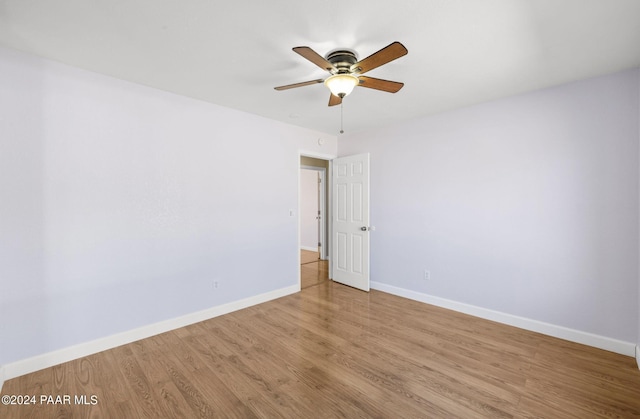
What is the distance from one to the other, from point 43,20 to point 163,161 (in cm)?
135

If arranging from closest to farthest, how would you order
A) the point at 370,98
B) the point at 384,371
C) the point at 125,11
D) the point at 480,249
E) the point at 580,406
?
the point at 125,11 < the point at 580,406 < the point at 384,371 < the point at 370,98 < the point at 480,249

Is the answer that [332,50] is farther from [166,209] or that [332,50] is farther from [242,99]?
[166,209]

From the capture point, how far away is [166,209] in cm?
298

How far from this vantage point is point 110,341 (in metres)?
2.62

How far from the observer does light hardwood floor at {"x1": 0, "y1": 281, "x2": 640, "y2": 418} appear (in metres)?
1.87

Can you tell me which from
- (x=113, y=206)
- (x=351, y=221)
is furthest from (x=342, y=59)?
(x=351, y=221)

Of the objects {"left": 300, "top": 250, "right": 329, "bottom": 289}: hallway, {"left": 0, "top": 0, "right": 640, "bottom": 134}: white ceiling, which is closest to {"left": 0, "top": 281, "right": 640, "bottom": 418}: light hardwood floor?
{"left": 300, "top": 250, "right": 329, "bottom": 289}: hallway

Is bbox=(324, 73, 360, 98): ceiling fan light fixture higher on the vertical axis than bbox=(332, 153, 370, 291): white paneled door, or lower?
higher

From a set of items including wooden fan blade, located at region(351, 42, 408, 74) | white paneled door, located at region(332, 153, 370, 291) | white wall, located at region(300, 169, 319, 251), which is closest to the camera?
wooden fan blade, located at region(351, 42, 408, 74)

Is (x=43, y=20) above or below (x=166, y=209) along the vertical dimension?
above

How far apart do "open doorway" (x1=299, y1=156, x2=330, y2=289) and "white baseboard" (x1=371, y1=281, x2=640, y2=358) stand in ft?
5.87

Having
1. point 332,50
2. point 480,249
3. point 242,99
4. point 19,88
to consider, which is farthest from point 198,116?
point 480,249

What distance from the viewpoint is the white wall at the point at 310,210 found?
7555 mm

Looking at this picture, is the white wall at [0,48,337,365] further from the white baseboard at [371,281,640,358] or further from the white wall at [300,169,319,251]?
the white wall at [300,169,319,251]
